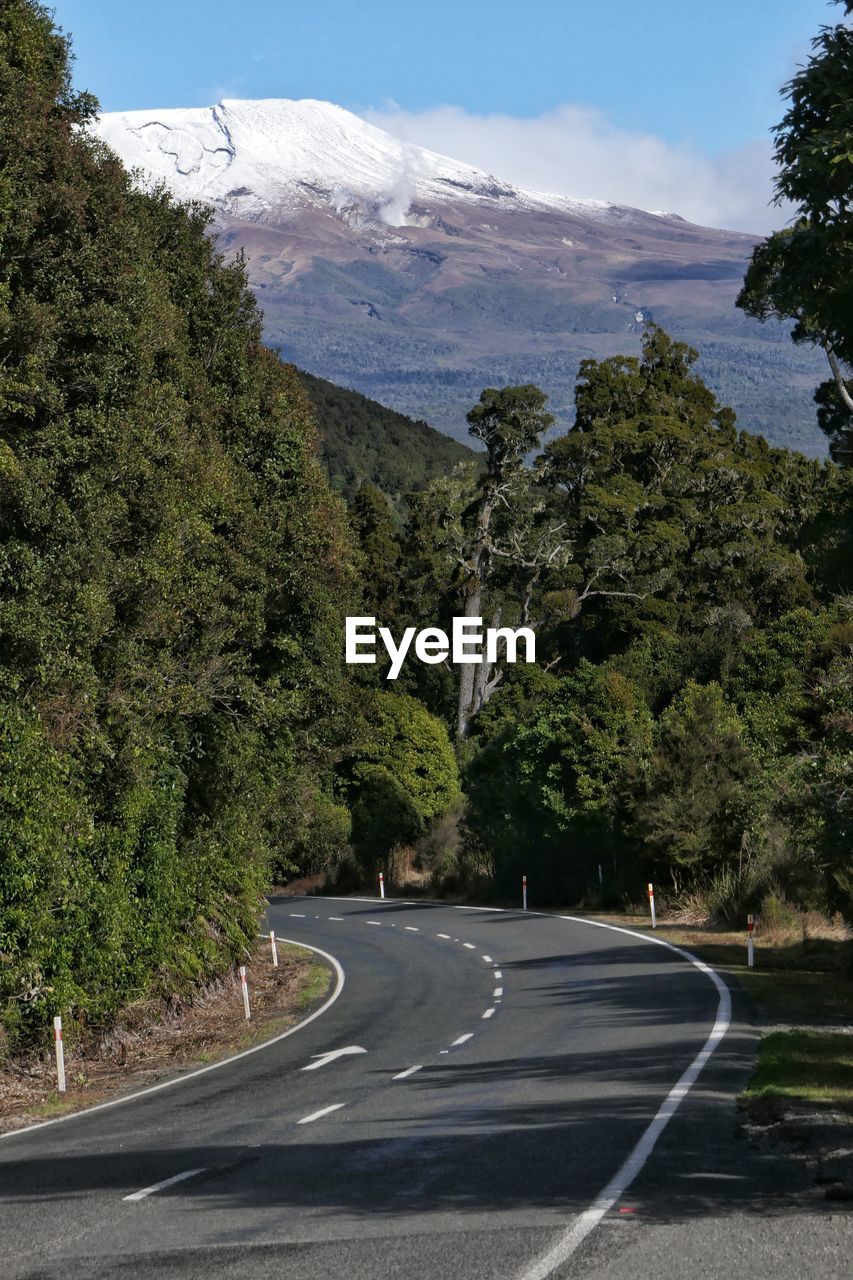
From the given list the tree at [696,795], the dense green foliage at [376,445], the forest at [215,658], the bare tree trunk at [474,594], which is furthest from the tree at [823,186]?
the dense green foliage at [376,445]

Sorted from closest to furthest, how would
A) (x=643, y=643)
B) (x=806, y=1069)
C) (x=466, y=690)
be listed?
(x=806, y=1069)
(x=643, y=643)
(x=466, y=690)

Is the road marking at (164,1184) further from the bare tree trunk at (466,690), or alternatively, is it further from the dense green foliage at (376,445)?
the dense green foliage at (376,445)

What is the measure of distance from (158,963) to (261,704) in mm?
4675

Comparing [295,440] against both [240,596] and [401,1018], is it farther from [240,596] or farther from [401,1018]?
[401,1018]

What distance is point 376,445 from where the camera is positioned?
150 metres

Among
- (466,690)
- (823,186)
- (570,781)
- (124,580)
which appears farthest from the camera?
(466,690)

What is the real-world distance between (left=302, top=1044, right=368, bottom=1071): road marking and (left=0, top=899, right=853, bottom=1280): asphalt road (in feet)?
0.29

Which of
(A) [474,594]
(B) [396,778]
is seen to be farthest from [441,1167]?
(A) [474,594]

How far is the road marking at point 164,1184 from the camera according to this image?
10.3 meters

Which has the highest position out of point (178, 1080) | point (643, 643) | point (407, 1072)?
point (643, 643)

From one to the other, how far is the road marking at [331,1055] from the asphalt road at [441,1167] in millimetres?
88

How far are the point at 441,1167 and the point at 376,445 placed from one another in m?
141

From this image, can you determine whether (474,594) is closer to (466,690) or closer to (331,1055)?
(466,690)

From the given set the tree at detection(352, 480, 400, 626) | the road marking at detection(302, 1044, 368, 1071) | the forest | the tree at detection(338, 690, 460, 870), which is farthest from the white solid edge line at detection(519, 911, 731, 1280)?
the tree at detection(352, 480, 400, 626)
